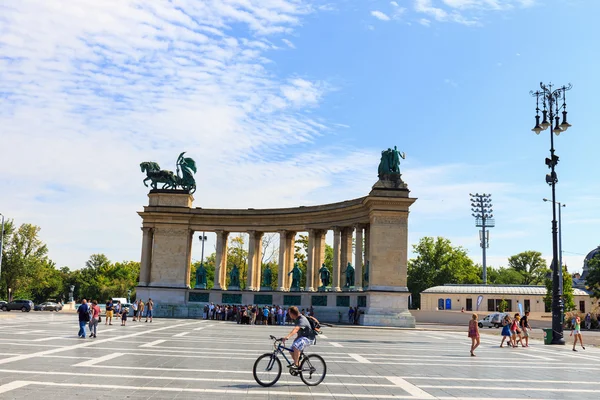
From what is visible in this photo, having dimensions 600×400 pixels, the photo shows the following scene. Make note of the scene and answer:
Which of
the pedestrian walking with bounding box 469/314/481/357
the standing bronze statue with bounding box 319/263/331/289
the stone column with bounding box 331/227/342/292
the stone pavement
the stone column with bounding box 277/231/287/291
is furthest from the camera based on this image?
the stone column with bounding box 277/231/287/291

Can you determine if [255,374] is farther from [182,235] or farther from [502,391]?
[182,235]

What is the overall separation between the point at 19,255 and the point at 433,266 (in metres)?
66.4

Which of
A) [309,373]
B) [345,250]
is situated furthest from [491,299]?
[309,373]

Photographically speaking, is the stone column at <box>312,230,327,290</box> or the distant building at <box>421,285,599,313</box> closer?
the stone column at <box>312,230,327,290</box>

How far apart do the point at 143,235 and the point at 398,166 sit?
87.1 feet

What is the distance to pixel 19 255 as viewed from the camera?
291 feet

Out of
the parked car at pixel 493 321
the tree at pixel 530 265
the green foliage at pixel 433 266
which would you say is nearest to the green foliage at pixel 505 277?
the tree at pixel 530 265

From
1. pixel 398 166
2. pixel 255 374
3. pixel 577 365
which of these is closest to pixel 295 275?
pixel 398 166

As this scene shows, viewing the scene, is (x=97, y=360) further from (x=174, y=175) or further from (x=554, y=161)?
(x=174, y=175)

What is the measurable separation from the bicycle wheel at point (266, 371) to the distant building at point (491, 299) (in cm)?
7097

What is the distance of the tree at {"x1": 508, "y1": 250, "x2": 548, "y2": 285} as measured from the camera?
13662 cm

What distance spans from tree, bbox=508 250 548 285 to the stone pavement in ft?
387

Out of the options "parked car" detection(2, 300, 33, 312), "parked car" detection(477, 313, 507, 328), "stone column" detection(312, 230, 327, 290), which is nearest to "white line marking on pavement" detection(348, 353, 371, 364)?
"stone column" detection(312, 230, 327, 290)

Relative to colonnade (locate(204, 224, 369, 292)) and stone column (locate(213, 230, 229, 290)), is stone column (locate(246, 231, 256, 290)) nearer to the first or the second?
colonnade (locate(204, 224, 369, 292))
